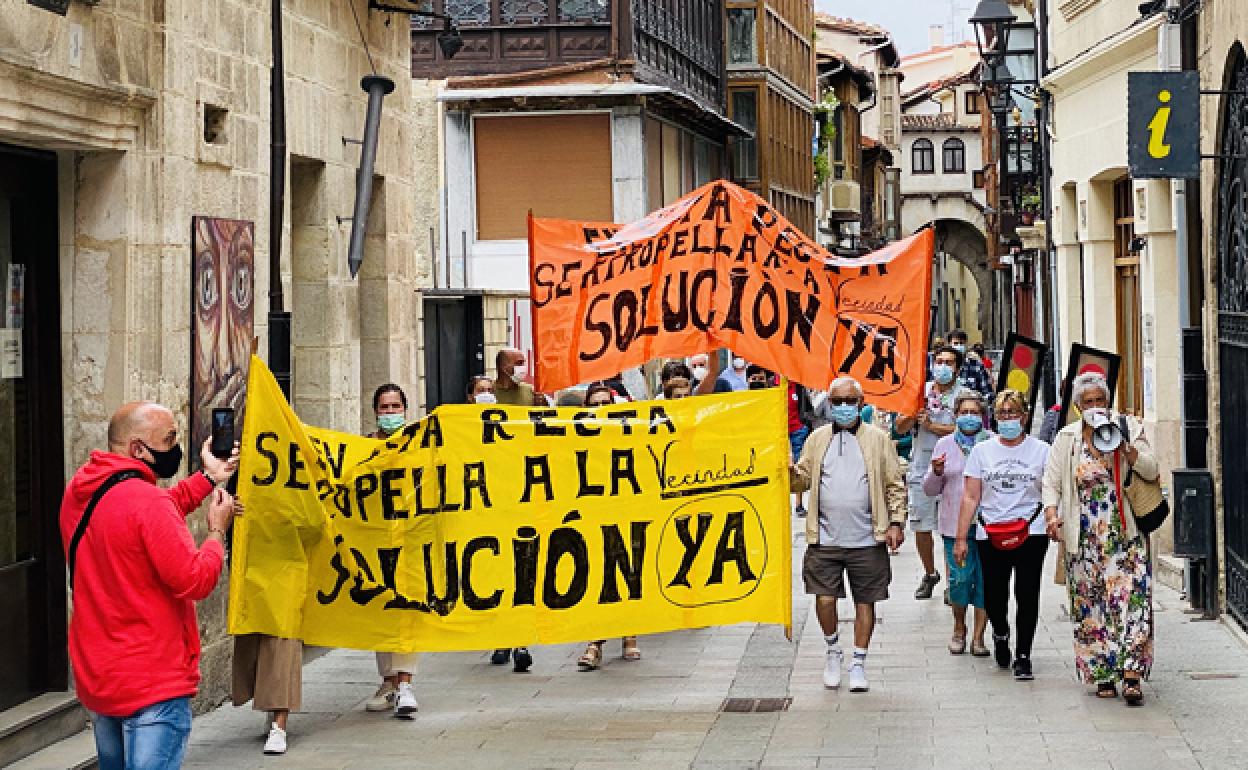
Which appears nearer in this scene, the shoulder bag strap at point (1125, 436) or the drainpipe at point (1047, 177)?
the shoulder bag strap at point (1125, 436)

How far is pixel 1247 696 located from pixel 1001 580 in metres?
1.70

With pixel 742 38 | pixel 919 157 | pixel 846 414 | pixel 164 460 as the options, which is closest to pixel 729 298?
pixel 846 414

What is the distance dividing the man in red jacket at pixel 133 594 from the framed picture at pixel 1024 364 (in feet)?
27.6

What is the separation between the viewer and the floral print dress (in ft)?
37.7

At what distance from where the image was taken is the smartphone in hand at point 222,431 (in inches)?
370

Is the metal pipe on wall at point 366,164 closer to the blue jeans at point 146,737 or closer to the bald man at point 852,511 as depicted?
the bald man at point 852,511

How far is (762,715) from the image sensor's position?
37.3 feet

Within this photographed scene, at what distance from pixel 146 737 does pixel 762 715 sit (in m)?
4.75

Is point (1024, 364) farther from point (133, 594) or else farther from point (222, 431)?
point (133, 594)

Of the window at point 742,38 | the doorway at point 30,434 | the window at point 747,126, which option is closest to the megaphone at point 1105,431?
the doorway at point 30,434

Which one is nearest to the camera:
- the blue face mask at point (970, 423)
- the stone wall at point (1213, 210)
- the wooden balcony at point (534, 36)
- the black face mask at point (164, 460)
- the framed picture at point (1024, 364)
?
the black face mask at point (164, 460)

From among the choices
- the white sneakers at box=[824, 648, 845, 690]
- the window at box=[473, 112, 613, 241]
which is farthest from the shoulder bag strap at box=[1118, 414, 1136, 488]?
the window at box=[473, 112, 613, 241]

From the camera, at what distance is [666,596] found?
36.8 feet

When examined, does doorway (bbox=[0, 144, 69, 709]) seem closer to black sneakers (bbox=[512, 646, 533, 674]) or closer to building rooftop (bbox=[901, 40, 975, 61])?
black sneakers (bbox=[512, 646, 533, 674])
